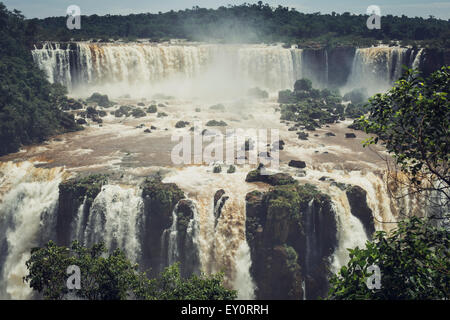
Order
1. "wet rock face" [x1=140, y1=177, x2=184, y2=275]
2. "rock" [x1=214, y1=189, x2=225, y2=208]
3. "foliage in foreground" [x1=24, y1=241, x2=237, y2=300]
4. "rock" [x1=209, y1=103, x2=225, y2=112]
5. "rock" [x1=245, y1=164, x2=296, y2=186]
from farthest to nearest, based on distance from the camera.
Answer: "rock" [x1=209, y1=103, x2=225, y2=112], "rock" [x1=245, y1=164, x2=296, y2=186], "rock" [x1=214, y1=189, x2=225, y2=208], "wet rock face" [x1=140, y1=177, x2=184, y2=275], "foliage in foreground" [x1=24, y1=241, x2=237, y2=300]

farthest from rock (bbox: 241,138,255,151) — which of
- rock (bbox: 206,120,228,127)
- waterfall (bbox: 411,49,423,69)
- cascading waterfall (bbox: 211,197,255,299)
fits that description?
waterfall (bbox: 411,49,423,69)

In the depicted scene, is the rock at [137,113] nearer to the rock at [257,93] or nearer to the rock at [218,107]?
the rock at [218,107]

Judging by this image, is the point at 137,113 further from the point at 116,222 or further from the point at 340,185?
the point at 340,185

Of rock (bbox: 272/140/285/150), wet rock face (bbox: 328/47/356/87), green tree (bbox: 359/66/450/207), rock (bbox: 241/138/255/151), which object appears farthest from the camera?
wet rock face (bbox: 328/47/356/87)

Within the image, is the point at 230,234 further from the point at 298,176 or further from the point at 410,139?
the point at 410,139

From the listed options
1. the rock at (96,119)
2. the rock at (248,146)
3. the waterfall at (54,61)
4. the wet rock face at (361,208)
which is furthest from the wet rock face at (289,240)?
the waterfall at (54,61)

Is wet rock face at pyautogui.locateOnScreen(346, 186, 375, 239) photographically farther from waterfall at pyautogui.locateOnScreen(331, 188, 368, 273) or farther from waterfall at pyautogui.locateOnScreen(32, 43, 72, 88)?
waterfall at pyautogui.locateOnScreen(32, 43, 72, 88)

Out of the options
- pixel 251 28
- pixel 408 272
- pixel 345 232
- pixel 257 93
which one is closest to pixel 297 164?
pixel 345 232
